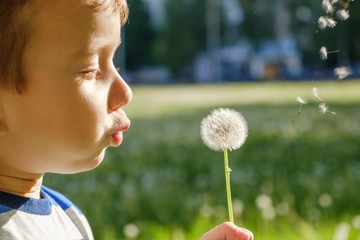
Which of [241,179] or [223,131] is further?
[241,179]

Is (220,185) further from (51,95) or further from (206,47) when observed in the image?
(206,47)

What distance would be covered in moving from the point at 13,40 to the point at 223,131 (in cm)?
37

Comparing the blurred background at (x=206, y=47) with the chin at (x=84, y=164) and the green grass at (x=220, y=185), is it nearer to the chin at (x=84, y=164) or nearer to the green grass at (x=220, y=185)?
the green grass at (x=220, y=185)

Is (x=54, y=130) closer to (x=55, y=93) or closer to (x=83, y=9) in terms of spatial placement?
(x=55, y=93)

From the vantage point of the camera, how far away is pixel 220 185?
3439 millimetres

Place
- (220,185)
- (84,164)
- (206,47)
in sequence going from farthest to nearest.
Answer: (206,47), (220,185), (84,164)

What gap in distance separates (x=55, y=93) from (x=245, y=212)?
1.58 metres

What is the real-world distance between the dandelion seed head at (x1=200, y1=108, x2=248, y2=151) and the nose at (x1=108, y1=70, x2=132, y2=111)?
154mm

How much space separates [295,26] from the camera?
13.1 m

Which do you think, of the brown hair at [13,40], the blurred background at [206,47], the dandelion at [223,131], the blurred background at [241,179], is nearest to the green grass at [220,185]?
the blurred background at [241,179]

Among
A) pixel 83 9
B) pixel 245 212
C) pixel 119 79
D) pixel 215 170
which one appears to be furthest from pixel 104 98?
pixel 215 170

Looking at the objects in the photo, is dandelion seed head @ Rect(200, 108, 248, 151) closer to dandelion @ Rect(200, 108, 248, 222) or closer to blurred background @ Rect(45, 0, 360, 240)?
dandelion @ Rect(200, 108, 248, 222)

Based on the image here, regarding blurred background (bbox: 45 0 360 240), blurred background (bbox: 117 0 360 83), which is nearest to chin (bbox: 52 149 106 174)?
blurred background (bbox: 45 0 360 240)

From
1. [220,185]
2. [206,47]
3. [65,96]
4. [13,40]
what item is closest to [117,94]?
[65,96]
